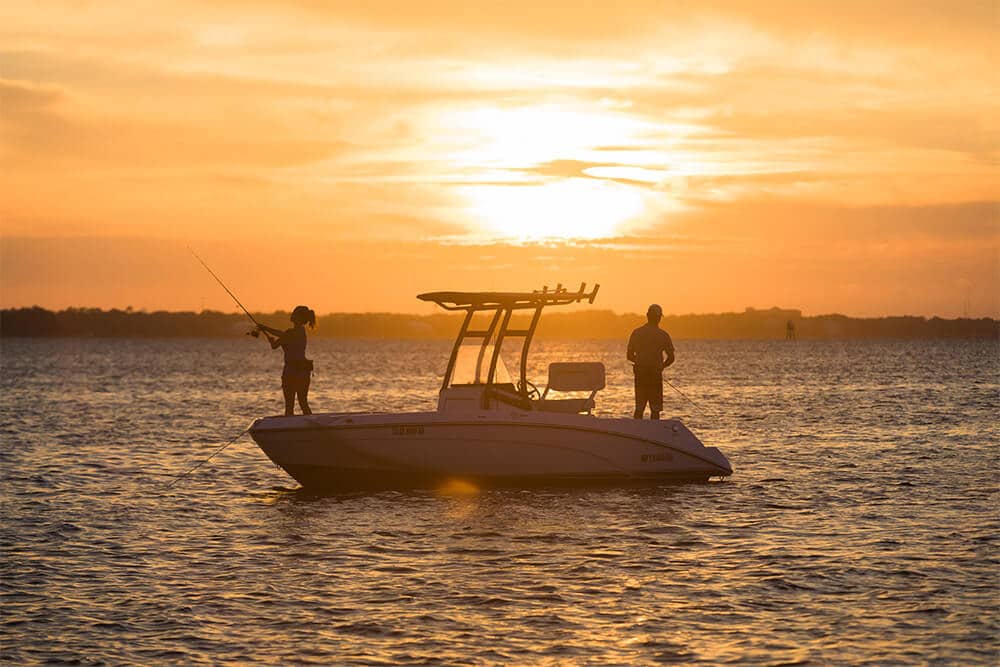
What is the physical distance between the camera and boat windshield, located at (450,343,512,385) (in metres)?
19.2

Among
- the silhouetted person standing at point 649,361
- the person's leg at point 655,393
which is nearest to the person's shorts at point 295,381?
the silhouetted person standing at point 649,361

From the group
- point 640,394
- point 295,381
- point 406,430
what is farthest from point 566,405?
point 295,381

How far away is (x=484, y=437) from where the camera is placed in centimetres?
1886

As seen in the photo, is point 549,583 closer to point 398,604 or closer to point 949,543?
point 398,604

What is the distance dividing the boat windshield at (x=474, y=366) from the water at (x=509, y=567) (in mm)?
1753

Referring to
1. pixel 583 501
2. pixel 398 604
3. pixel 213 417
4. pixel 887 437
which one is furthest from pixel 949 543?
pixel 213 417

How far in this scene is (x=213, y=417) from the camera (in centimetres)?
4444

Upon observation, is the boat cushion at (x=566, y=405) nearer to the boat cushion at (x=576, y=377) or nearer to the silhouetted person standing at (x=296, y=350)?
the boat cushion at (x=576, y=377)

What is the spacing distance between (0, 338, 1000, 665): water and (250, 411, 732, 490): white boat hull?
36 centimetres

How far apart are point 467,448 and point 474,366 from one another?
1273 mm

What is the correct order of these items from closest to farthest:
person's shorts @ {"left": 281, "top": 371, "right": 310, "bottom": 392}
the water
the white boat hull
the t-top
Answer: the water, the white boat hull, person's shorts @ {"left": 281, "top": 371, "right": 310, "bottom": 392}, the t-top

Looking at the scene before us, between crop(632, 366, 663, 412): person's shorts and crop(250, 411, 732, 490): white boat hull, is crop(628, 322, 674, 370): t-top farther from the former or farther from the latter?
crop(250, 411, 732, 490): white boat hull

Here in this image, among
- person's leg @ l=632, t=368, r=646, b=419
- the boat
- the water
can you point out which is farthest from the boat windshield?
person's leg @ l=632, t=368, r=646, b=419

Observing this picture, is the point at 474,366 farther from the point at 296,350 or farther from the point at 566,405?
the point at 296,350
